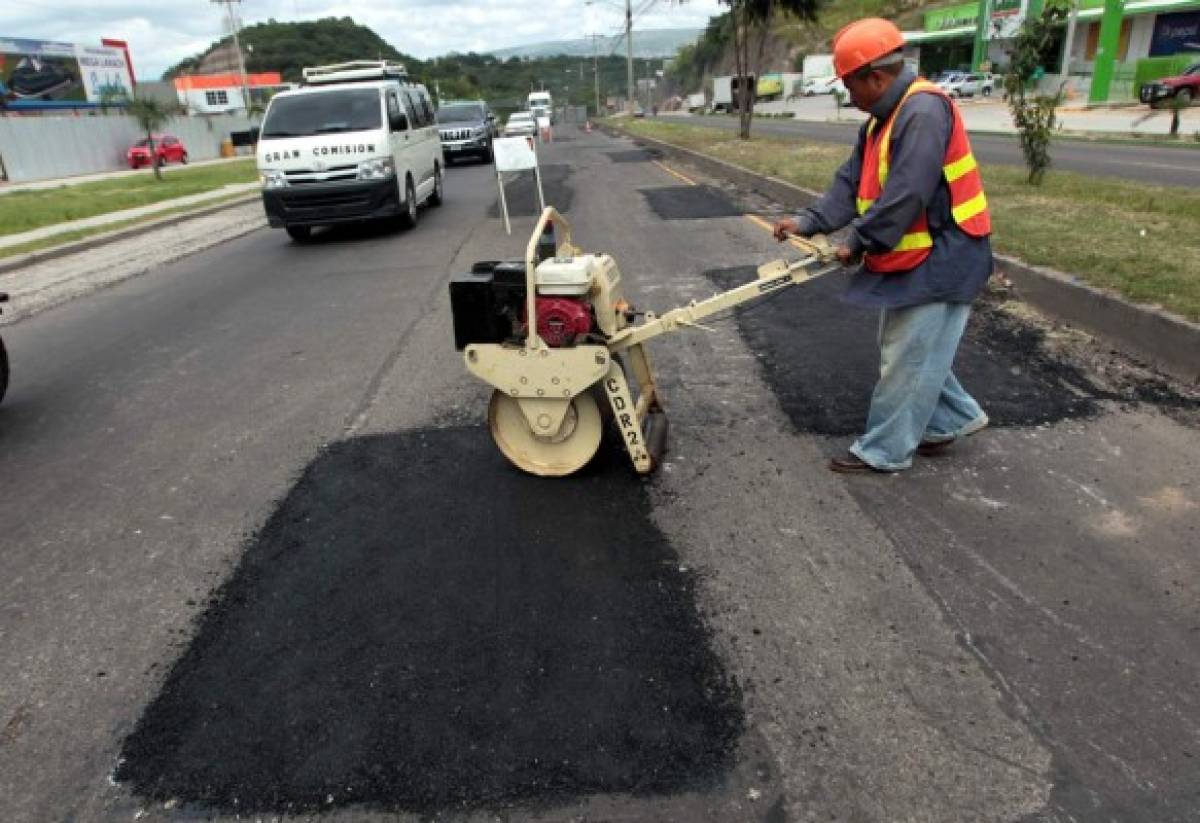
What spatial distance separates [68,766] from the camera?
2523mm

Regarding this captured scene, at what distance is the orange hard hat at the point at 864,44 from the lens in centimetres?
338

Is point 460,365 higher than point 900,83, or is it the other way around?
point 900,83

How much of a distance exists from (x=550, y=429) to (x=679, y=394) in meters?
1.46

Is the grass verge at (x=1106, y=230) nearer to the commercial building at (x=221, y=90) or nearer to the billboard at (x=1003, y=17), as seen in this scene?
the billboard at (x=1003, y=17)

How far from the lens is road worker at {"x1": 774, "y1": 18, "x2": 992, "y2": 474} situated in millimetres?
3391

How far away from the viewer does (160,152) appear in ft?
118

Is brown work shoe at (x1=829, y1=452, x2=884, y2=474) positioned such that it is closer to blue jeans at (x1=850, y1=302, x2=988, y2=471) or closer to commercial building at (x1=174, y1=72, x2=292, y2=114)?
blue jeans at (x1=850, y1=302, x2=988, y2=471)

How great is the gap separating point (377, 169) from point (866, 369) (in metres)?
8.23

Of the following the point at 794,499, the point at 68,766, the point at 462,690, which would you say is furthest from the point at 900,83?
the point at 68,766

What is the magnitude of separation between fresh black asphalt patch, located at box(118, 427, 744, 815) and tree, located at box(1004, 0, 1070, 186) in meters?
9.73

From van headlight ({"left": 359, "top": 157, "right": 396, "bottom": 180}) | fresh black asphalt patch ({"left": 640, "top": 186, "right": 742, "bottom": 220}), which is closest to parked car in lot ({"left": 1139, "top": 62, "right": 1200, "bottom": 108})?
fresh black asphalt patch ({"left": 640, "top": 186, "right": 742, "bottom": 220})

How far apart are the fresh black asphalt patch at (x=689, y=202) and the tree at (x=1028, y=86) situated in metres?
3.85

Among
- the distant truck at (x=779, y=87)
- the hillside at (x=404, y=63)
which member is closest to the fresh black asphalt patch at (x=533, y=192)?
the distant truck at (x=779, y=87)

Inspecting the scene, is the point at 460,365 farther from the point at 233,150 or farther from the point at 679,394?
the point at 233,150
